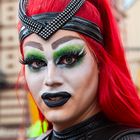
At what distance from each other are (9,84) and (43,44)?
414 inches

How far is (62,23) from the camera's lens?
1360 millimetres

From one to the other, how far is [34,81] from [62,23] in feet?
0.59

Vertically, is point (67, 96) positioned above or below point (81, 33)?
below

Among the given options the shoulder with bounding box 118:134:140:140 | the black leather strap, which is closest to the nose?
the black leather strap

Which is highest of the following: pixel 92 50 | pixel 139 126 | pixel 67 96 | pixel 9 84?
pixel 92 50

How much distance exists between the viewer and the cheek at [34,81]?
4.51ft

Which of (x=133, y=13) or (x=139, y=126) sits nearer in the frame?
(x=139, y=126)

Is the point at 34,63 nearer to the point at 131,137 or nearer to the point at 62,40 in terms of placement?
the point at 62,40

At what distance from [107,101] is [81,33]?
21cm

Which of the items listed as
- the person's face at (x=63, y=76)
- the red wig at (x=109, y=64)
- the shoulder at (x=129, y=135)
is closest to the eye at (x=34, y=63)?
the person's face at (x=63, y=76)

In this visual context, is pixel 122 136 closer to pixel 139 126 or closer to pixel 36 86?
pixel 139 126

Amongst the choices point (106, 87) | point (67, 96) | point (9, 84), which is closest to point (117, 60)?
point (106, 87)

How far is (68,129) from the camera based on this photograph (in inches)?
55.3

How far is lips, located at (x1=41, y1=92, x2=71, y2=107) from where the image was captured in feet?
4.43
